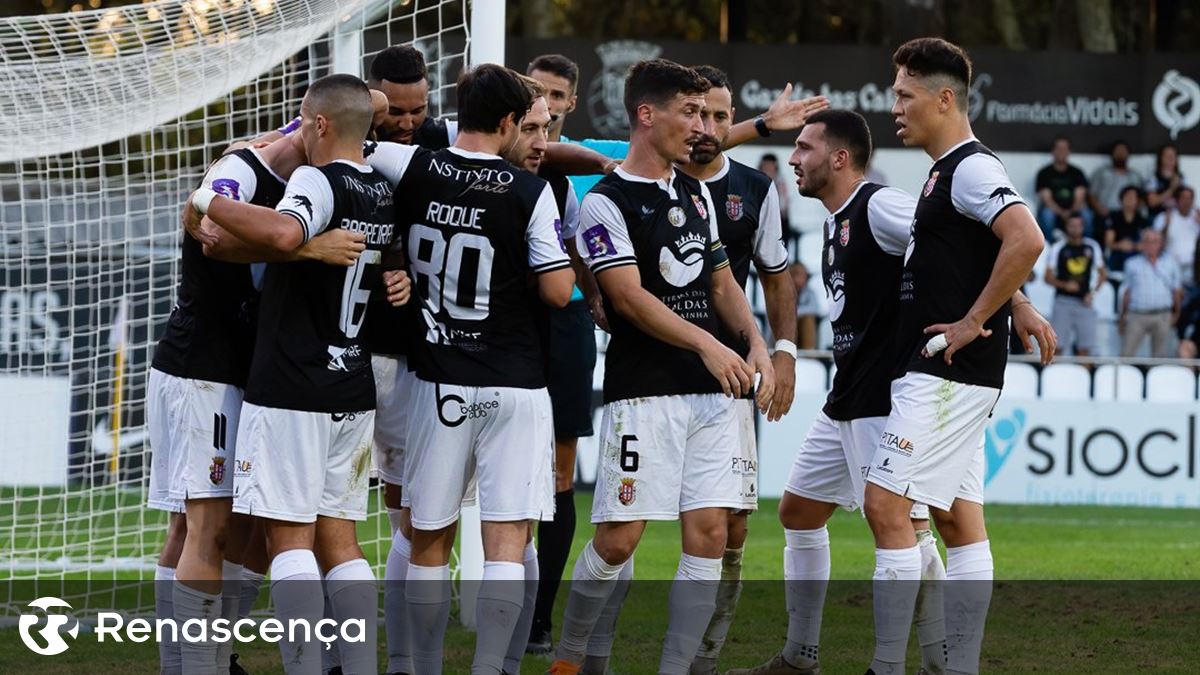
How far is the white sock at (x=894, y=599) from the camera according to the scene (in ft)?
20.5

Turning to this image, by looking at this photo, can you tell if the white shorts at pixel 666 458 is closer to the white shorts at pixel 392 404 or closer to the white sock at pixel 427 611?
the white sock at pixel 427 611

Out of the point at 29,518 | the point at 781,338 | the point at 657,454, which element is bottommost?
the point at 29,518

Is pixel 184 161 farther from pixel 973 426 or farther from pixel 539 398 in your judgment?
pixel 973 426

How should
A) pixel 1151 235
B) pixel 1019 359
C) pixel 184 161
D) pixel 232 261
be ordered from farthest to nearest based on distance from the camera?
pixel 1151 235, pixel 1019 359, pixel 184 161, pixel 232 261

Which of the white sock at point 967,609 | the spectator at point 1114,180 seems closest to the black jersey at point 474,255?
the white sock at point 967,609

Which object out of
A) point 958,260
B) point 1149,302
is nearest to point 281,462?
point 958,260

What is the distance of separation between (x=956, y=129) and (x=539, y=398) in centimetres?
193

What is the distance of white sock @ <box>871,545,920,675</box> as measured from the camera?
247 inches

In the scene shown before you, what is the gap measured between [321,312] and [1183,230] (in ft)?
48.6

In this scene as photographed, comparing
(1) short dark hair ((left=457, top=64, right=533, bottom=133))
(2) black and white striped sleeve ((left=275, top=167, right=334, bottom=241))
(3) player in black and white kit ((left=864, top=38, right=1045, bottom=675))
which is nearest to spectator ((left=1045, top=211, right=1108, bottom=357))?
(3) player in black and white kit ((left=864, top=38, right=1045, bottom=675))

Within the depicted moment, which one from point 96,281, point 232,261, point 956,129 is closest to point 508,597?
point 232,261

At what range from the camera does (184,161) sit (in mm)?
11789

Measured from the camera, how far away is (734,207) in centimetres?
698

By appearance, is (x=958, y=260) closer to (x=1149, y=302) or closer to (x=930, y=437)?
(x=930, y=437)
